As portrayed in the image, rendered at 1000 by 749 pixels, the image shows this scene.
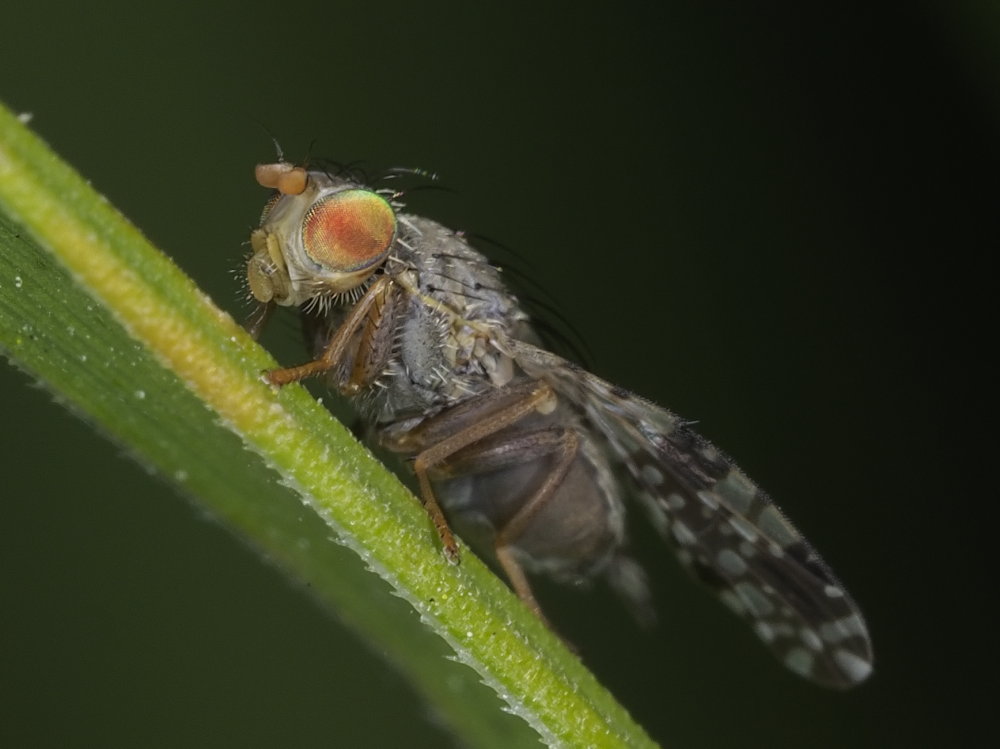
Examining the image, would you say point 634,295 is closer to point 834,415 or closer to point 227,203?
point 834,415

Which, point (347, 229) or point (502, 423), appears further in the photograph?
point (502, 423)

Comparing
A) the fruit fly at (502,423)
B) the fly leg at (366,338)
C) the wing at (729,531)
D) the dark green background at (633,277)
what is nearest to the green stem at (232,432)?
the fruit fly at (502,423)

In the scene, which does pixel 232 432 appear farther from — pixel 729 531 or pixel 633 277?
pixel 633 277

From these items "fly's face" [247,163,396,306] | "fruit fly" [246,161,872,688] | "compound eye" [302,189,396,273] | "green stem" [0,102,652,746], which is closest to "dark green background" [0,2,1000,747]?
"fruit fly" [246,161,872,688]

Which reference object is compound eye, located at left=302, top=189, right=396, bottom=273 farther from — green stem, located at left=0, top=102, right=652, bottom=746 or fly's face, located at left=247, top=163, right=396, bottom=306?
green stem, located at left=0, top=102, right=652, bottom=746

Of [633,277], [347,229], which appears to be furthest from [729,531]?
[633,277]

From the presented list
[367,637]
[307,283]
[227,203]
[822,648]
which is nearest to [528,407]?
[307,283]

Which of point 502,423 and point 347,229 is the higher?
point 347,229
